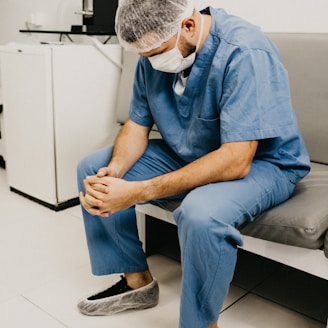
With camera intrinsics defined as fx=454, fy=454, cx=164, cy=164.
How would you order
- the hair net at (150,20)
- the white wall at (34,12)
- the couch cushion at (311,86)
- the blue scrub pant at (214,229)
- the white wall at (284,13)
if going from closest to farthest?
the blue scrub pant at (214,229) < the hair net at (150,20) < the couch cushion at (311,86) < the white wall at (284,13) < the white wall at (34,12)

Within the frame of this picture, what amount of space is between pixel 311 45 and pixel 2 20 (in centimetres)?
245

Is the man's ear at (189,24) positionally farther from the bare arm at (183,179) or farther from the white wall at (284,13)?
the white wall at (284,13)

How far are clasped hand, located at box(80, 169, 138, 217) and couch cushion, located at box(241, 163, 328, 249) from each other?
32 centimetres

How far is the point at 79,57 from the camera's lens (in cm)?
210

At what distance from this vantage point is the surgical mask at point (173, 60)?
4.06 ft

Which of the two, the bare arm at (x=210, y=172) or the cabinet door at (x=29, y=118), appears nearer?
the bare arm at (x=210, y=172)

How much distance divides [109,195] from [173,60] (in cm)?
41

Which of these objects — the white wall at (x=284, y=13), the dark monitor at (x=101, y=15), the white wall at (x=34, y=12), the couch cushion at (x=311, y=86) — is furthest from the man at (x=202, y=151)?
the white wall at (x=34, y=12)

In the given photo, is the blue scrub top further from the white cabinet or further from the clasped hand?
the white cabinet

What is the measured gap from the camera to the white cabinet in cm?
204

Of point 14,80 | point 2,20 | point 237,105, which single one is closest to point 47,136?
point 14,80

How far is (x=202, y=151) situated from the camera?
1316 mm

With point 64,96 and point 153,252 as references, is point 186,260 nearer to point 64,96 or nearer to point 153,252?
point 153,252

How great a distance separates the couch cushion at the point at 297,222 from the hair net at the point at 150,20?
540 millimetres
